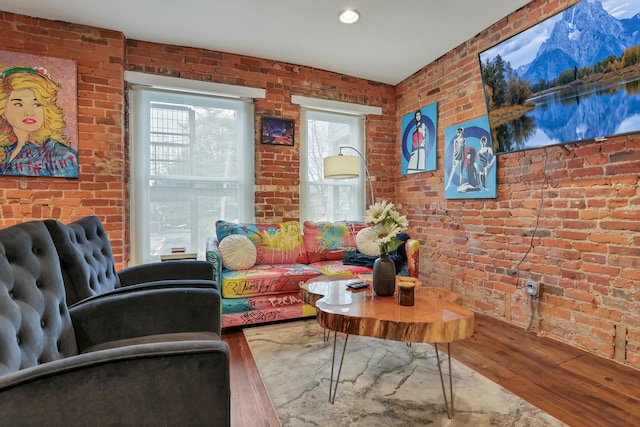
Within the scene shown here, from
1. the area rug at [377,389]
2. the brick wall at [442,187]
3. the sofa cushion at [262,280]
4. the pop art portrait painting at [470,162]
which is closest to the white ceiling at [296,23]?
the brick wall at [442,187]

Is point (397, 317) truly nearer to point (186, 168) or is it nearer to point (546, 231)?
point (546, 231)

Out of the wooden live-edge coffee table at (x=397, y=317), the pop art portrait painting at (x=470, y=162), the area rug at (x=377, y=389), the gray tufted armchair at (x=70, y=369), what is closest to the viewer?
the gray tufted armchair at (x=70, y=369)

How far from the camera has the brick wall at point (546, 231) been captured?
2.09 metres

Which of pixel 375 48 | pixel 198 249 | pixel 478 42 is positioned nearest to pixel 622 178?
pixel 478 42

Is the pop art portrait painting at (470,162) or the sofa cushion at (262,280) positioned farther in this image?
the pop art portrait painting at (470,162)

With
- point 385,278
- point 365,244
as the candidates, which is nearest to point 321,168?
point 365,244

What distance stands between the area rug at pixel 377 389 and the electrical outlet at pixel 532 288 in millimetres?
960

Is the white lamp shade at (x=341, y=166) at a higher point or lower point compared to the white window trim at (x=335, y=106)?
lower

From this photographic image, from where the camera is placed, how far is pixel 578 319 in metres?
2.32

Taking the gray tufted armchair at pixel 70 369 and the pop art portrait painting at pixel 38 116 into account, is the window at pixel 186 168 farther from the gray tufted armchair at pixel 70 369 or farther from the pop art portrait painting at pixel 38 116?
the gray tufted armchair at pixel 70 369

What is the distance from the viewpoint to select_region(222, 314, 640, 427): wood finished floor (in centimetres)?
157

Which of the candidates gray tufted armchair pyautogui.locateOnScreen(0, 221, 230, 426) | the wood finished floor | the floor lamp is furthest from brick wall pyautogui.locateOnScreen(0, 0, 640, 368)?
gray tufted armchair pyautogui.locateOnScreen(0, 221, 230, 426)

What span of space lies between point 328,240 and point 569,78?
2395 millimetres

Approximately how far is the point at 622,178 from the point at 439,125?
6.02 ft
